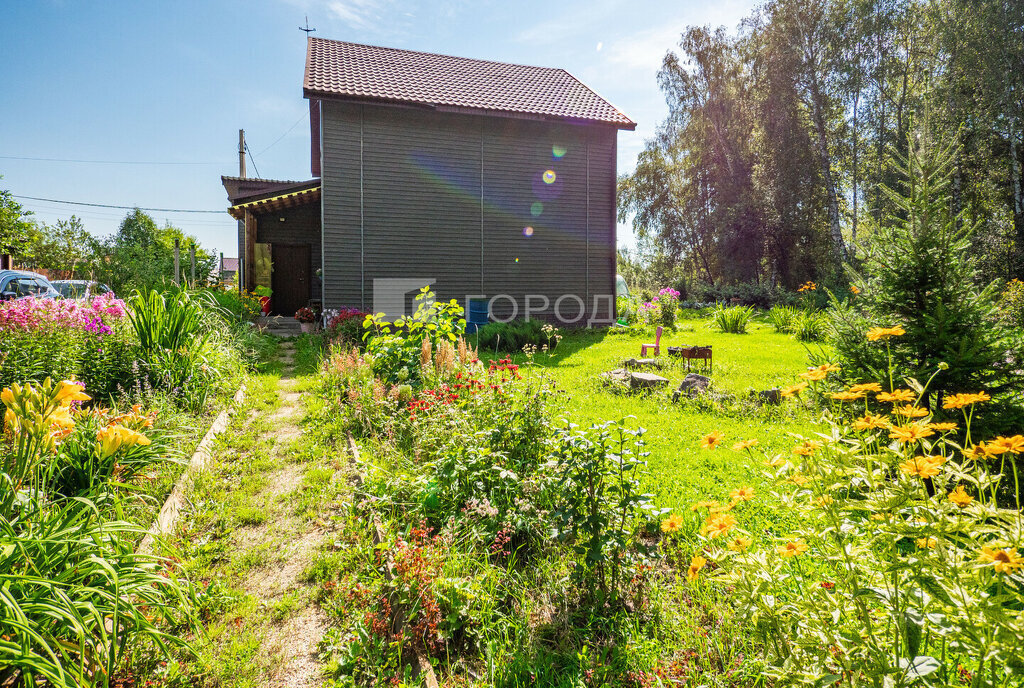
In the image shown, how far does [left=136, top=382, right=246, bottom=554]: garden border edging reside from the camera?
2.80 meters

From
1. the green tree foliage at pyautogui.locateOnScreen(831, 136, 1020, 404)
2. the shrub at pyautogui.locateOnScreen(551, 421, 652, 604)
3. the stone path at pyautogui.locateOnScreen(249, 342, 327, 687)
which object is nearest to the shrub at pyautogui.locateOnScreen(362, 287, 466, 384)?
the stone path at pyautogui.locateOnScreen(249, 342, 327, 687)

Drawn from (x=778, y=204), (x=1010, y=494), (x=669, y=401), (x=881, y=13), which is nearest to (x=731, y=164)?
(x=778, y=204)

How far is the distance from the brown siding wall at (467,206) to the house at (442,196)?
0.10 ft

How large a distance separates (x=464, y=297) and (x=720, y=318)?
7120 millimetres

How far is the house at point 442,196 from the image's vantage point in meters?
12.3

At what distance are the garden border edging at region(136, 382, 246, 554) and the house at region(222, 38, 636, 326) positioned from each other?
311 inches

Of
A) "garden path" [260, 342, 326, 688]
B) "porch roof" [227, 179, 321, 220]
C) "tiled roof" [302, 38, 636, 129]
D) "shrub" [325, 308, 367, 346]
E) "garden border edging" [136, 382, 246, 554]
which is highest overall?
"tiled roof" [302, 38, 636, 129]

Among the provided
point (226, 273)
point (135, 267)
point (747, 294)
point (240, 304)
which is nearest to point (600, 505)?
point (240, 304)

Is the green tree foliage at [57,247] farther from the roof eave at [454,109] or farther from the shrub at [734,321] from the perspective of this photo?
the shrub at [734,321]

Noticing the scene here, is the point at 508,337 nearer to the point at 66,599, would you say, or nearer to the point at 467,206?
the point at 467,206

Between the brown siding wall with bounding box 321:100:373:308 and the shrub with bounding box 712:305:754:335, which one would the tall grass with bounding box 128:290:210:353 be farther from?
the shrub with bounding box 712:305:754:335

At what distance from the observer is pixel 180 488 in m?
3.44

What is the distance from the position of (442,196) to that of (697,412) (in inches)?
373

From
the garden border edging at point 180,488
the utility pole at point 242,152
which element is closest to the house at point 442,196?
the garden border edging at point 180,488
